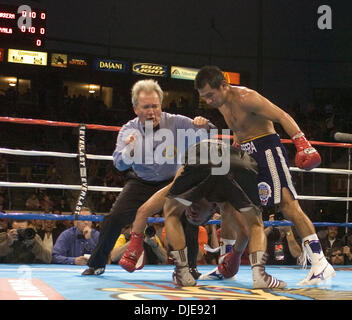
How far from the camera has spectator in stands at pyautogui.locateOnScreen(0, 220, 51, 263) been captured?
137 inches

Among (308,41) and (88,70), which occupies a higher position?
(308,41)

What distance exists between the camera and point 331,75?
1477cm

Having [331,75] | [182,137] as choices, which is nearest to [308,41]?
[331,75]

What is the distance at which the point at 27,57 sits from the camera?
13.3m

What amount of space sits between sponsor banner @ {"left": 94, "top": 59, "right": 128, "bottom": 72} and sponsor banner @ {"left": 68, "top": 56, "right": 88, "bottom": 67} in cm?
32

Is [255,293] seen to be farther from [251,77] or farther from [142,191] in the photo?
[251,77]

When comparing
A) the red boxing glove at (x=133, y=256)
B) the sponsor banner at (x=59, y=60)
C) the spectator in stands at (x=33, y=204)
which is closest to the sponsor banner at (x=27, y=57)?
the sponsor banner at (x=59, y=60)

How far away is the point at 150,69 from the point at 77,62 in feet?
6.85

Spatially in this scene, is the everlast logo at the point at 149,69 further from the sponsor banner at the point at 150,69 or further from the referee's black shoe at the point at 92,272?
the referee's black shoe at the point at 92,272

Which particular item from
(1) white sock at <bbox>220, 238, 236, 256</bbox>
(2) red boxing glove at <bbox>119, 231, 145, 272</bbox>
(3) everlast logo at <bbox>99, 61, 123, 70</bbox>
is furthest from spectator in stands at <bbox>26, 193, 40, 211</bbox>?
(3) everlast logo at <bbox>99, 61, 123, 70</bbox>

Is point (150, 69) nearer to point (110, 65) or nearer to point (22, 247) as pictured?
point (110, 65)

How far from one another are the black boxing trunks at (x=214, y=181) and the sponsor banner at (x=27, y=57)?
39.6 ft

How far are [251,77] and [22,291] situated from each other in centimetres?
1442

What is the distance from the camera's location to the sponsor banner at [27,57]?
13.2 metres
